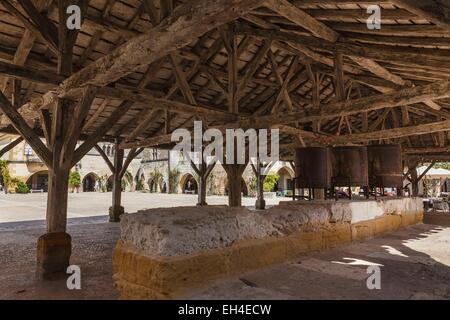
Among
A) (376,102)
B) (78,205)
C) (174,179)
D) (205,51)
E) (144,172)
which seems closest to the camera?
(376,102)

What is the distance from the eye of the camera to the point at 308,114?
5824 millimetres

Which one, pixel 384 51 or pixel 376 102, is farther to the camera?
pixel 376 102

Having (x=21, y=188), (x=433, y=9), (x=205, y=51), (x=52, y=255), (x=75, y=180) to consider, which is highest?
(x=205, y=51)

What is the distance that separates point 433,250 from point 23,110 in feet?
24.1

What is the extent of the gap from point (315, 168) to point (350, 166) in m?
0.99

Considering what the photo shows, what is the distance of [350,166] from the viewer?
7.08 metres

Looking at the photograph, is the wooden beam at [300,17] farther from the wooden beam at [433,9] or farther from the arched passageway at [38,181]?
the arched passageway at [38,181]

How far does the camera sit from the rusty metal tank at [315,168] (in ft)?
22.1

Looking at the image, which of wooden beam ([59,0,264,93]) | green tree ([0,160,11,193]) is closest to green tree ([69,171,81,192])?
green tree ([0,160,11,193])

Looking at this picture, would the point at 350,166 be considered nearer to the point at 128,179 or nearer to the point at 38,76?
the point at 38,76

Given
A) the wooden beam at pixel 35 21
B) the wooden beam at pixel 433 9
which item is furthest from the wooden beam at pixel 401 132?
the wooden beam at pixel 35 21

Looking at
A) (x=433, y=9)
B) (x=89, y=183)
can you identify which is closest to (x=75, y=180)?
(x=89, y=183)

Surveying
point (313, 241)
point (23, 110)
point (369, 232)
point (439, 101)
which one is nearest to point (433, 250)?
point (369, 232)

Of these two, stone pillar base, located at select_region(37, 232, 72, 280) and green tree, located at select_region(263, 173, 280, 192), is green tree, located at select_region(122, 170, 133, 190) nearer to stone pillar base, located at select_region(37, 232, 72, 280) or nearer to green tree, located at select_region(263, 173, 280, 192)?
green tree, located at select_region(263, 173, 280, 192)
